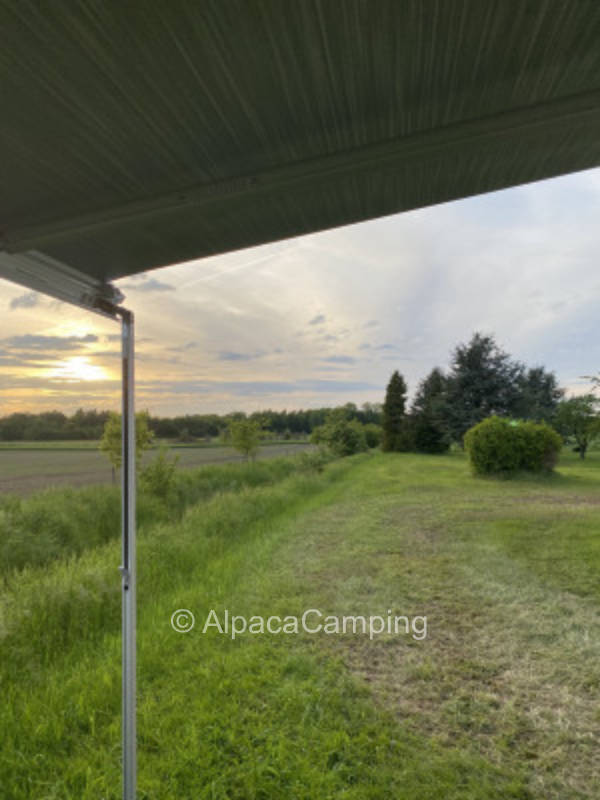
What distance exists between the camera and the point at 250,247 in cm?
79

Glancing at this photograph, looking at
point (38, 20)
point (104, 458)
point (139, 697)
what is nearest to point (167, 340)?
point (104, 458)

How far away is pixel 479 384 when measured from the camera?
363 inches

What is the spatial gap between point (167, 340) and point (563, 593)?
231 cm

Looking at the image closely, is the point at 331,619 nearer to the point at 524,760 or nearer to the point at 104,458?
the point at 524,760

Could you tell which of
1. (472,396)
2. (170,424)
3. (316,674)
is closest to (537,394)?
(472,396)

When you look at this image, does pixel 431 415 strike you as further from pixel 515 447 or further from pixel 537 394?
pixel 515 447

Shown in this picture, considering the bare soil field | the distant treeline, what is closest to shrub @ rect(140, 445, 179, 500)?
the distant treeline

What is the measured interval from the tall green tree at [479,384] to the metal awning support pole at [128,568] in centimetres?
896

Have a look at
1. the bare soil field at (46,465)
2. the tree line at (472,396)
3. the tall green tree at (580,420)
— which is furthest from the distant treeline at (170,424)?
the tall green tree at (580,420)

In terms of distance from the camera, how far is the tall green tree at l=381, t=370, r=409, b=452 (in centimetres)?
1089

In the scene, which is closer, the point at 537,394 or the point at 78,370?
the point at 78,370

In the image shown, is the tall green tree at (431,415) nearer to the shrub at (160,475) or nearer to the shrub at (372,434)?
the shrub at (372,434)

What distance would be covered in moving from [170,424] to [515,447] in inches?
171

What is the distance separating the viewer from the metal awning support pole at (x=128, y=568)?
799 mm
